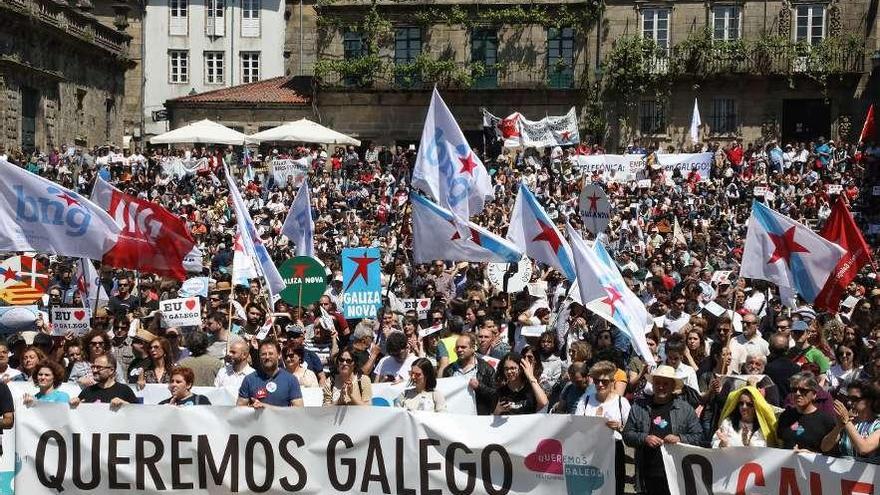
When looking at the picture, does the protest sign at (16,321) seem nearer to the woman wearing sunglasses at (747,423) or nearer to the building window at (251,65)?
the woman wearing sunglasses at (747,423)

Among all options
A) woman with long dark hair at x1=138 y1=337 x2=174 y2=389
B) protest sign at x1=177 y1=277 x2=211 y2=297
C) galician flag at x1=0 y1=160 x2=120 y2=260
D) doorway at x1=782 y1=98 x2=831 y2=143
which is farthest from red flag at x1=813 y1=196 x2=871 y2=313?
doorway at x1=782 y1=98 x2=831 y2=143

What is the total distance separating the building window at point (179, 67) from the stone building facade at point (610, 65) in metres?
8.78

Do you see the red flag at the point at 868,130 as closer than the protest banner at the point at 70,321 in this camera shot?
No

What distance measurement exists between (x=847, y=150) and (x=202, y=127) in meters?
16.5

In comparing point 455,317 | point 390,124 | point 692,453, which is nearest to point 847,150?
point 390,124

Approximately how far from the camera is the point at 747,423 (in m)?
10.7

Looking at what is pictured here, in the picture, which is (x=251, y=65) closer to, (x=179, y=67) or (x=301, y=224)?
(x=179, y=67)

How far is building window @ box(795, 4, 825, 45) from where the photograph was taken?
45.2m

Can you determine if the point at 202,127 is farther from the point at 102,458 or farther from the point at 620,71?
the point at 102,458

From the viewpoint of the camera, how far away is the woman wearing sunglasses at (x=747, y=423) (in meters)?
10.7

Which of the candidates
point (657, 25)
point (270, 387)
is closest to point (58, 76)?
point (657, 25)

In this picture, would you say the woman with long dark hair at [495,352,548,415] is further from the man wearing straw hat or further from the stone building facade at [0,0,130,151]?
the stone building facade at [0,0,130,151]

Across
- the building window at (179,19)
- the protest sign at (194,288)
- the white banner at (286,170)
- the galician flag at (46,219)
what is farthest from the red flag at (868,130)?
the building window at (179,19)

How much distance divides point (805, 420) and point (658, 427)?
1059mm
